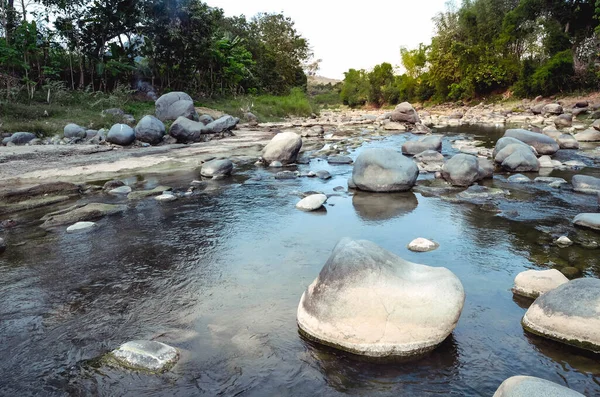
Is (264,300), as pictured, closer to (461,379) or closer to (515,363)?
(461,379)

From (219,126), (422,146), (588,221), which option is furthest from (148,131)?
(588,221)

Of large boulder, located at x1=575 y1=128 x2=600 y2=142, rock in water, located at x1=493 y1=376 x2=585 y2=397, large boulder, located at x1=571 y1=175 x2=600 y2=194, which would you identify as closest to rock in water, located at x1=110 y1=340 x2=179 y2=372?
rock in water, located at x1=493 y1=376 x2=585 y2=397

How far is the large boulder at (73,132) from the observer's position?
50.8 feet

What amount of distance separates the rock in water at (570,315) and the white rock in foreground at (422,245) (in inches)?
76.5

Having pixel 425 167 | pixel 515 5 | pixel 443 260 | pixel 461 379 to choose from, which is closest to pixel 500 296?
pixel 443 260

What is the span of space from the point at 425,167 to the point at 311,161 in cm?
330

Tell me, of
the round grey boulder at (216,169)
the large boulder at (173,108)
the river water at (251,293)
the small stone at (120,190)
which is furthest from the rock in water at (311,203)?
the large boulder at (173,108)

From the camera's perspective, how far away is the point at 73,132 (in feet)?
50.8

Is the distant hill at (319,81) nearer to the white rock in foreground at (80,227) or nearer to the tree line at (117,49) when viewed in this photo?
the tree line at (117,49)

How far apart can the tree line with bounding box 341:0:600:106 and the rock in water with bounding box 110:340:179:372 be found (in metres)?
25.7

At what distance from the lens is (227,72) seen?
3180cm

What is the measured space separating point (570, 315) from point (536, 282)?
86cm

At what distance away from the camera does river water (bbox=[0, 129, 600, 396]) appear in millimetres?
3084

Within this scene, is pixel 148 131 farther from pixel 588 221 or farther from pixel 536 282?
pixel 536 282
